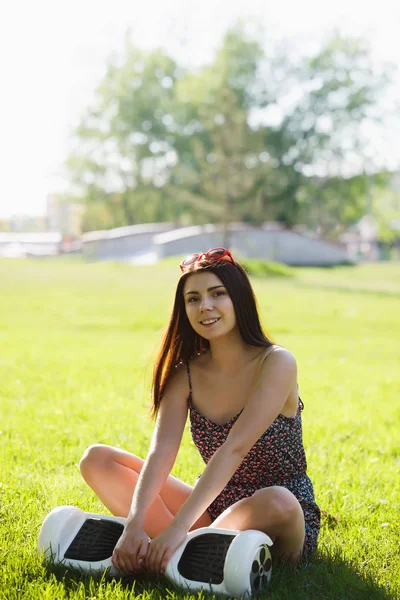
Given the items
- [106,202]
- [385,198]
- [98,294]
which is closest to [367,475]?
[98,294]

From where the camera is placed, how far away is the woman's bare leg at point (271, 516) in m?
3.13

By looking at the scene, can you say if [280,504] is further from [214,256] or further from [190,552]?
[214,256]

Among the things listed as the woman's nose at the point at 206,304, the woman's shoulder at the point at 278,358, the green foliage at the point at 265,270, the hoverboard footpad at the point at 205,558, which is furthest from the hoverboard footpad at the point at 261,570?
the green foliage at the point at 265,270

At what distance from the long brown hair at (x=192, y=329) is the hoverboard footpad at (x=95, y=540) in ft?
1.74

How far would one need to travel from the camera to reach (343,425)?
6559 mm

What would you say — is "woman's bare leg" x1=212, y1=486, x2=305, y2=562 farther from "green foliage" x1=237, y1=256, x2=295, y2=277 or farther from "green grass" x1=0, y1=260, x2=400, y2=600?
"green foliage" x1=237, y1=256, x2=295, y2=277

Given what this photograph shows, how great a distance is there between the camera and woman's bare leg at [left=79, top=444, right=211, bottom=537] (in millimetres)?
3545

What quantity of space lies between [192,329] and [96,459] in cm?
70

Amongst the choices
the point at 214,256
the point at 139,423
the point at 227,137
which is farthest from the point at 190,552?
the point at 227,137

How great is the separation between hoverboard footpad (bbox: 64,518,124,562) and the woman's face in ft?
2.87

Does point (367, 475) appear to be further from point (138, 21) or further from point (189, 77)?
point (138, 21)

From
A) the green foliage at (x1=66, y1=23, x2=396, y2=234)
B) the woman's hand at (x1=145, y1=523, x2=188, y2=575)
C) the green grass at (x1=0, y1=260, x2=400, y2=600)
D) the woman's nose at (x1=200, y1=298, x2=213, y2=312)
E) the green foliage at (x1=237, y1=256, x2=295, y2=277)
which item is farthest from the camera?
the green foliage at (x1=66, y1=23, x2=396, y2=234)

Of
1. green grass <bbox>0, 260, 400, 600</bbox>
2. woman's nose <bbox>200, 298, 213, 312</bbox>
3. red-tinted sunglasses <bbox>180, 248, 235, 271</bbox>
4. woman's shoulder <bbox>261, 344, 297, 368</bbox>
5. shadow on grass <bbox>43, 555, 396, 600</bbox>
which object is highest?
red-tinted sunglasses <bbox>180, 248, 235, 271</bbox>

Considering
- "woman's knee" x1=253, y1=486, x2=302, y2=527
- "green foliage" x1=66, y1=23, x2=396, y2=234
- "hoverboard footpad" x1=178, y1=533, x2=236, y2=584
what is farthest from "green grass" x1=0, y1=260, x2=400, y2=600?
"green foliage" x1=66, y1=23, x2=396, y2=234
